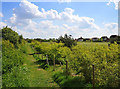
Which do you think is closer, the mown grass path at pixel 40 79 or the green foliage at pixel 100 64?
the green foliage at pixel 100 64

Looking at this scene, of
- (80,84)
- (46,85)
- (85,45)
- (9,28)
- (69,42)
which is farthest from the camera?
(69,42)

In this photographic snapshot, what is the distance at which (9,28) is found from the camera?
54.5 ft

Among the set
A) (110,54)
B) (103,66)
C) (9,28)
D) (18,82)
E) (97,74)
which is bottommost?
(18,82)

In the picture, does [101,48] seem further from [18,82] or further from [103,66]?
[18,82]

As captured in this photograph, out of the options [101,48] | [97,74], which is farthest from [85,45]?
[97,74]

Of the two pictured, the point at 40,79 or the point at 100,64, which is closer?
the point at 100,64

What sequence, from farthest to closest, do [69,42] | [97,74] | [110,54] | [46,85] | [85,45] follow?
[69,42], [85,45], [46,85], [110,54], [97,74]

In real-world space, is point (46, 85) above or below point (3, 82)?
below

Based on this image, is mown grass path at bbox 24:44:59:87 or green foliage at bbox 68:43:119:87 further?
mown grass path at bbox 24:44:59:87

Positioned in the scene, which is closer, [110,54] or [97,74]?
[97,74]

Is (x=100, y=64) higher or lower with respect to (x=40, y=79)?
higher

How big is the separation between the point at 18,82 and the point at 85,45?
5.22 m

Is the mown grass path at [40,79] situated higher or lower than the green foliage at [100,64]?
lower

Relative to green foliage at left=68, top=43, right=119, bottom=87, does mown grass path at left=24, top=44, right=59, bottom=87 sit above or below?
below
